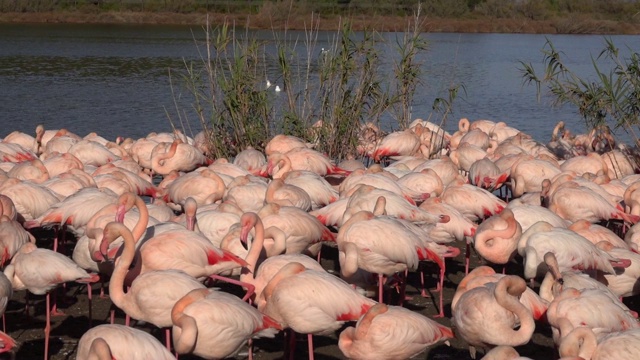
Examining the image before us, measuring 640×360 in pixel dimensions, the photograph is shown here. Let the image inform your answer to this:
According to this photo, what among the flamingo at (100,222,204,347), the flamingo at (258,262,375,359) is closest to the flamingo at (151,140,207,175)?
the flamingo at (100,222,204,347)

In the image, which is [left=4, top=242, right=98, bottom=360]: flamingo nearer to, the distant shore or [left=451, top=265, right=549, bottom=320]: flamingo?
[left=451, top=265, right=549, bottom=320]: flamingo

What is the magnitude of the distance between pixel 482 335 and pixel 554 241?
153 centimetres

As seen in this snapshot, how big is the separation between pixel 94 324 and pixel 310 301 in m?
2.00

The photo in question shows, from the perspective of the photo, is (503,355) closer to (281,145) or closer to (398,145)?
(281,145)

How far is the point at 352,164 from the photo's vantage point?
10852 millimetres

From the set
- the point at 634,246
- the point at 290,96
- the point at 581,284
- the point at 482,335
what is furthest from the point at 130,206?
the point at 290,96

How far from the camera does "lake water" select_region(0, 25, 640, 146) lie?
1953 cm

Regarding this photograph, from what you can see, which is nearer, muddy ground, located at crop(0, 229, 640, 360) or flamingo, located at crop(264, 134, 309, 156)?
muddy ground, located at crop(0, 229, 640, 360)

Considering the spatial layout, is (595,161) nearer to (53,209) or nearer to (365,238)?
(365,238)

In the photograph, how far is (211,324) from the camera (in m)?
5.18

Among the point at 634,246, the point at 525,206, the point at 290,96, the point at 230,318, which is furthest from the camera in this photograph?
the point at 290,96

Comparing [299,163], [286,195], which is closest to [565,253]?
[286,195]

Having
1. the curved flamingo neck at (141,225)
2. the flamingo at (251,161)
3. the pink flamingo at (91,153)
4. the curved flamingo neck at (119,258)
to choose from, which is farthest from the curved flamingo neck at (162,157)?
the curved flamingo neck at (119,258)

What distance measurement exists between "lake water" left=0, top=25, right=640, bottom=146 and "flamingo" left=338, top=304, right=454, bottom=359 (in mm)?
7434
